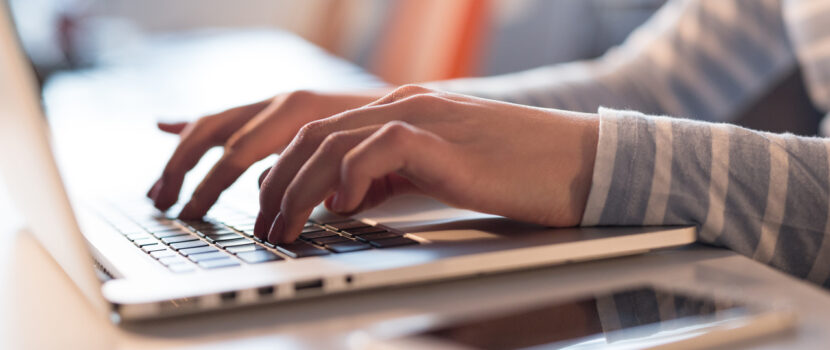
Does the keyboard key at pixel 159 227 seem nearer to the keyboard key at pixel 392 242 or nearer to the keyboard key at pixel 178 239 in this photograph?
the keyboard key at pixel 178 239

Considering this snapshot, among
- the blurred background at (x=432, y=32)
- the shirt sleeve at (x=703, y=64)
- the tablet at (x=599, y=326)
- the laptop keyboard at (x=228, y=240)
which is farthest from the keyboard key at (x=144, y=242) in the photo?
the blurred background at (x=432, y=32)

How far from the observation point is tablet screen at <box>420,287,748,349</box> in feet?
0.87

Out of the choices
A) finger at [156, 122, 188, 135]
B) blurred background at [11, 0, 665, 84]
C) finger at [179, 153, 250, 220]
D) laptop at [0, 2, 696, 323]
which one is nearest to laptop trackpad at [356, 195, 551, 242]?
laptop at [0, 2, 696, 323]

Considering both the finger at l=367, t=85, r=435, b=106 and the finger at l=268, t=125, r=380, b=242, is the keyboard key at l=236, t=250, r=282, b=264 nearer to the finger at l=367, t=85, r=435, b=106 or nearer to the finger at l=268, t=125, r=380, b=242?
the finger at l=268, t=125, r=380, b=242

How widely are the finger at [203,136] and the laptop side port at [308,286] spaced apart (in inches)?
11.1

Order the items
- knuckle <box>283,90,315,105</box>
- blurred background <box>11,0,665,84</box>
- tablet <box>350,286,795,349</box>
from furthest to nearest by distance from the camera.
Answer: blurred background <box>11,0,665,84</box> → knuckle <box>283,90,315,105</box> → tablet <box>350,286,795,349</box>

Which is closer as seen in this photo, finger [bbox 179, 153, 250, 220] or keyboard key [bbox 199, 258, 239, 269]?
keyboard key [bbox 199, 258, 239, 269]

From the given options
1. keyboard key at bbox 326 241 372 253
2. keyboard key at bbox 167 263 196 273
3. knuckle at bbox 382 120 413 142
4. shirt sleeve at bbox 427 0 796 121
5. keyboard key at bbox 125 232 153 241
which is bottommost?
keyboard key at bbox 125 232 153 241

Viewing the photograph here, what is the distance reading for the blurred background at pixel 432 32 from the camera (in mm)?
2254

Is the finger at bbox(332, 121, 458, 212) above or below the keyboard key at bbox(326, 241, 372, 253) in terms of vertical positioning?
above

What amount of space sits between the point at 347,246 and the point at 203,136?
0.80 ft

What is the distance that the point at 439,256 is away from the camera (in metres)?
0.37

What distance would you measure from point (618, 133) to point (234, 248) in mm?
228

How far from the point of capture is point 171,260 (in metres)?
0.40
